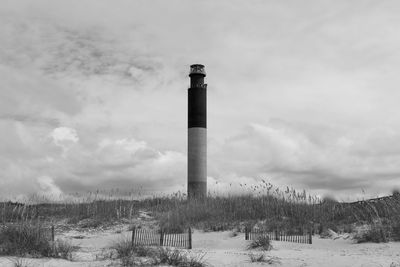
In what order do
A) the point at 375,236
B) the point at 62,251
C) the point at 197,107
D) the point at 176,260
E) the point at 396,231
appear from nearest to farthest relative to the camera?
the point at 176,260 < the point at 62,251 < the point at 375,236 < the point at 396,231 < the point at 197,107

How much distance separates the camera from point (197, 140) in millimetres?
24094

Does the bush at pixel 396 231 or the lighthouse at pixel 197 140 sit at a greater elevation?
the lighthouse at pixel 197 140

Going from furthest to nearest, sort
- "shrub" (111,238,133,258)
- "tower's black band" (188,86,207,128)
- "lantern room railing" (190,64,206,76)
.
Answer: "lantern room railing" (190,64,206,76) < "tower's black band" (188,86,207,128) < "shrub" (111,238,133,258)

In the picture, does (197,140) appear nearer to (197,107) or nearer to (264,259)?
A: (197,107)

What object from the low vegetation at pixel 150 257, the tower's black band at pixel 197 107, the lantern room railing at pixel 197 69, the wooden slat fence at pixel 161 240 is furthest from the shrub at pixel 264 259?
the lantern room railing at pixel 197 69

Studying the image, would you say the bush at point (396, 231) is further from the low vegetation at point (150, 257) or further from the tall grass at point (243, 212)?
the low vegetation at point (150, 257)

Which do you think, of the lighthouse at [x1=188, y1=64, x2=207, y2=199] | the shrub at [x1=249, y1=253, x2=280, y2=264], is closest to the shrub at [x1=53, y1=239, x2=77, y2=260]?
the shrub at [x1=249, y1=253, x2=280, y2=264]

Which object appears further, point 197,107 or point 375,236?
point 197,107

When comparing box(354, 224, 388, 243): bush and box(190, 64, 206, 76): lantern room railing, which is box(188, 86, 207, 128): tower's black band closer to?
box(190, 64, 206, 76): lantern room railing

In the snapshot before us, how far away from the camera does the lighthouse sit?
23.6m

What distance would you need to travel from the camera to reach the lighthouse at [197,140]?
23641mm

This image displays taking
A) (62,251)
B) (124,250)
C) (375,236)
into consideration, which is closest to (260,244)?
(375,236)

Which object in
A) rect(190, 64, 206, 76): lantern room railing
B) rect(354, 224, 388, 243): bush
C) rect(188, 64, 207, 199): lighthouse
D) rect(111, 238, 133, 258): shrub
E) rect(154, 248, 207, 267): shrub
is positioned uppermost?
rect(190, 64, 206, 76): lantern room railing

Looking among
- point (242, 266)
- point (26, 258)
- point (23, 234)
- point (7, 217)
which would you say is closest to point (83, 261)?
point (26, 258)
